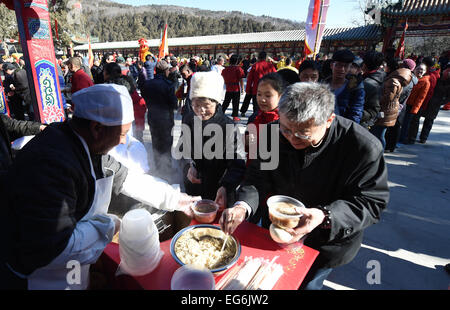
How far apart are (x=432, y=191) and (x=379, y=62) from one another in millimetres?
2545

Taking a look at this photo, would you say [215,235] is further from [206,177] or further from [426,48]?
[426,48]

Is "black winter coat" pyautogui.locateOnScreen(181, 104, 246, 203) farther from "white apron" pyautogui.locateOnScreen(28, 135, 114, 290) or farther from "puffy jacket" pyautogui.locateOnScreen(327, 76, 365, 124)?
"puffy jacket" pyautogui.locateOnScreen(327, 76, 365, 124)

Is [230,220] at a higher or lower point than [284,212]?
lower

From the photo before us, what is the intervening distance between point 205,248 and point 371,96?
331 centimetres

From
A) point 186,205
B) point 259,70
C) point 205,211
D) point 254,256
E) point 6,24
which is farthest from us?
point 6,24

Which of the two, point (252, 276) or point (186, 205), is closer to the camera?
point (252, 276)

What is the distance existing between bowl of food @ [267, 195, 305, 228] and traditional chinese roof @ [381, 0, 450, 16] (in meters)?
17.8


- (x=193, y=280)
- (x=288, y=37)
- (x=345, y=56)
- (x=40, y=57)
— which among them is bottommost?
(x=193, y=280)

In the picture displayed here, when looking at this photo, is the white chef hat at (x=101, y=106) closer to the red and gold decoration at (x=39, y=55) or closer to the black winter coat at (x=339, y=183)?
the black winter coat at (x=339, y=183)

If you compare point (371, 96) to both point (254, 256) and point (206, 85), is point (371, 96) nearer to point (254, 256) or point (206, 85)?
point (206, 85)

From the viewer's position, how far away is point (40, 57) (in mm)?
4164

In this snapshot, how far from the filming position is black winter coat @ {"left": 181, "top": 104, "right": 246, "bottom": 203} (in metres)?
2.16

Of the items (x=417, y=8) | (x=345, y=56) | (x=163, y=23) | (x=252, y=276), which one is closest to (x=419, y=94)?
(x=345, y=56)

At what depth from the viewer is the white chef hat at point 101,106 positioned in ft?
3.93
